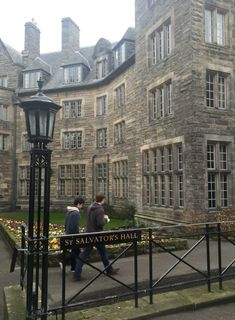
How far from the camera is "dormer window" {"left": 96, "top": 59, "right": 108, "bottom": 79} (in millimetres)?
24141

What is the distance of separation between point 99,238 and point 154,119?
10.8 metres

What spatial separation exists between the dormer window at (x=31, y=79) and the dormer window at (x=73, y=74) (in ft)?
7.83

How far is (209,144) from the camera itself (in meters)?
12.8

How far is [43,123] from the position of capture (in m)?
4.84

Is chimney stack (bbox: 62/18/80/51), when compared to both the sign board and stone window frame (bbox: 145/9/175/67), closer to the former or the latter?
stone window frame (bbox: 145/9/175/67)

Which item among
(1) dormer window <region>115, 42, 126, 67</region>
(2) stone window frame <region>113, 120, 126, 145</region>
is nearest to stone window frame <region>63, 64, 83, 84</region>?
(1) dormer window <region>115, 42, 126, 67</region>

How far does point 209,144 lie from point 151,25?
673 centimetres

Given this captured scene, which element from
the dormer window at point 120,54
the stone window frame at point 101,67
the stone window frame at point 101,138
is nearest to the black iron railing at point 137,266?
the stone window frame at point 101,138

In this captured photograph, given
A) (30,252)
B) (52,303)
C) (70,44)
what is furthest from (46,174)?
(70,44)

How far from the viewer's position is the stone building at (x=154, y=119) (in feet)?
41.2

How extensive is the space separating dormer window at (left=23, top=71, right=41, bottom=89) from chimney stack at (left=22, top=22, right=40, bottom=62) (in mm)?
2490

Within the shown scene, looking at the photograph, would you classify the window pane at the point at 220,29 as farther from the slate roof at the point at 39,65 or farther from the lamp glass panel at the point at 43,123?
the slate roof at the point at 39,65

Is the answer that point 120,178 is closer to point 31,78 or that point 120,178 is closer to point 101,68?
point 101,68

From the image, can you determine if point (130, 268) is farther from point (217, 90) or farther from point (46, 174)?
point (217, 90)
